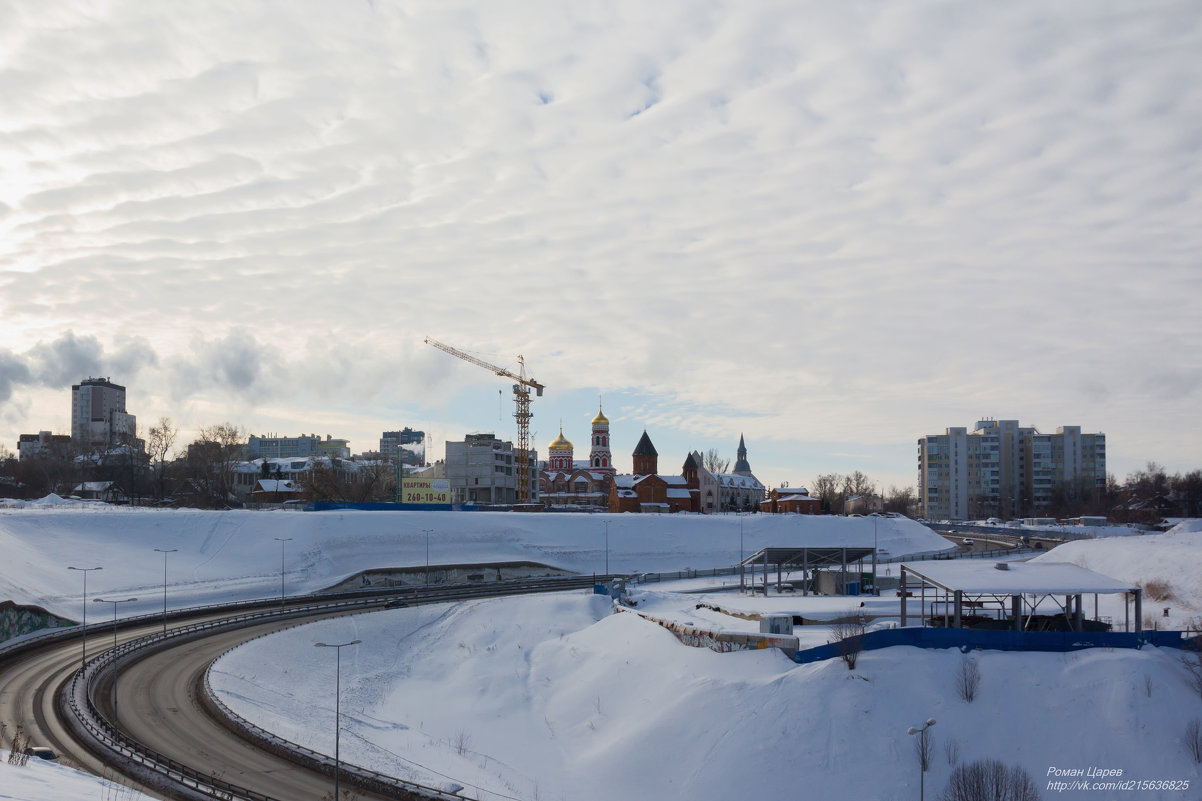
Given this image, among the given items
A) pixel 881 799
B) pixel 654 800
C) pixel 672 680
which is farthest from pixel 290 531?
pixel 881 799

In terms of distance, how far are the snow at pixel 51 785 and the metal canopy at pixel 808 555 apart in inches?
2032

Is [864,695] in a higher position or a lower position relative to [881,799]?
higher

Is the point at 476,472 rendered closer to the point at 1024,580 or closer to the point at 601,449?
the point at 601,449

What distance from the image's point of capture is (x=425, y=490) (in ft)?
421

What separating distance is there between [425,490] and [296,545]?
41.9 metres

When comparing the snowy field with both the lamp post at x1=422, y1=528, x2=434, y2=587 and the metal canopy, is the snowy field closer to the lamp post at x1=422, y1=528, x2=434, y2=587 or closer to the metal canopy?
the lamp post at x1=422, y1=528, x2=434, y2=587

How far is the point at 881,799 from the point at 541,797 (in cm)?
1345

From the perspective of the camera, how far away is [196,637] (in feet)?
176

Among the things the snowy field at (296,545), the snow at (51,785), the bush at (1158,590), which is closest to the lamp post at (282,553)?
the snowy field at (296,545)

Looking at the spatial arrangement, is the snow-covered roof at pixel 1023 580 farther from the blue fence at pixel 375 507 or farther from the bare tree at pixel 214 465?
the bare tree at pixel 214 465

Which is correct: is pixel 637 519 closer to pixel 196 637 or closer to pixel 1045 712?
pixel 196 637

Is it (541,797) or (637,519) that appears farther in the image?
(637,519)

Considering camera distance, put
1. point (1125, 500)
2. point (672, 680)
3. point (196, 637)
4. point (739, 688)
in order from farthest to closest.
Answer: point (1125, 500) < point (196, 637) < point (672, 680) < point (739, 688)

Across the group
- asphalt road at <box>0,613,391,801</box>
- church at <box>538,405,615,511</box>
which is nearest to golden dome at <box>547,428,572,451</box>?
church at <box>538,405,615,511</box>
